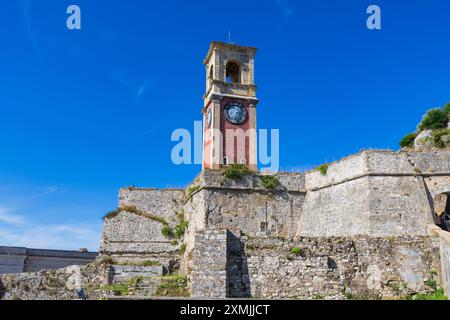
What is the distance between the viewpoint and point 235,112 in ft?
132

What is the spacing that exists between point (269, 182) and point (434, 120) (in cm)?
2601

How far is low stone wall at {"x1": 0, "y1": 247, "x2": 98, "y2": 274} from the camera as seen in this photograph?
1404 inches

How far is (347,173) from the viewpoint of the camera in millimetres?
26766

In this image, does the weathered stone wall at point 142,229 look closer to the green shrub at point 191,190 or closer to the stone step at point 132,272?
the stone step at point 132,272

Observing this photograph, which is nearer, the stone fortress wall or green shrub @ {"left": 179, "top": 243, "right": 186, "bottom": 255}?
the stone fortress wall

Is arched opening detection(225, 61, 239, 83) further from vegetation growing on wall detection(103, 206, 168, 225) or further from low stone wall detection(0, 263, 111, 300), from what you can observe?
low stone wall detection(0, 263, 111, 300)

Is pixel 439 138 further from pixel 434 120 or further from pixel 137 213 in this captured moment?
pixel 137 213

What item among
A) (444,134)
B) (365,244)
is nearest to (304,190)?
(365,244)

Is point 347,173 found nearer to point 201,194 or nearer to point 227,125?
point 201,194

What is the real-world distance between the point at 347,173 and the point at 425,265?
7866 mm

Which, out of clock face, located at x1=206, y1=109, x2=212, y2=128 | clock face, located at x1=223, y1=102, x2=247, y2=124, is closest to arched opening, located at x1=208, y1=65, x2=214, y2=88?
clock face, located at x1=206, y1=109, x2=212, y2=128

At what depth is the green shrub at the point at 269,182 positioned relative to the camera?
30016mm

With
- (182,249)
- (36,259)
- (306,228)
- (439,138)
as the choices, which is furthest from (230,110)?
(36,259)

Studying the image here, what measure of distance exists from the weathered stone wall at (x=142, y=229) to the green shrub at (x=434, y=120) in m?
27.4
